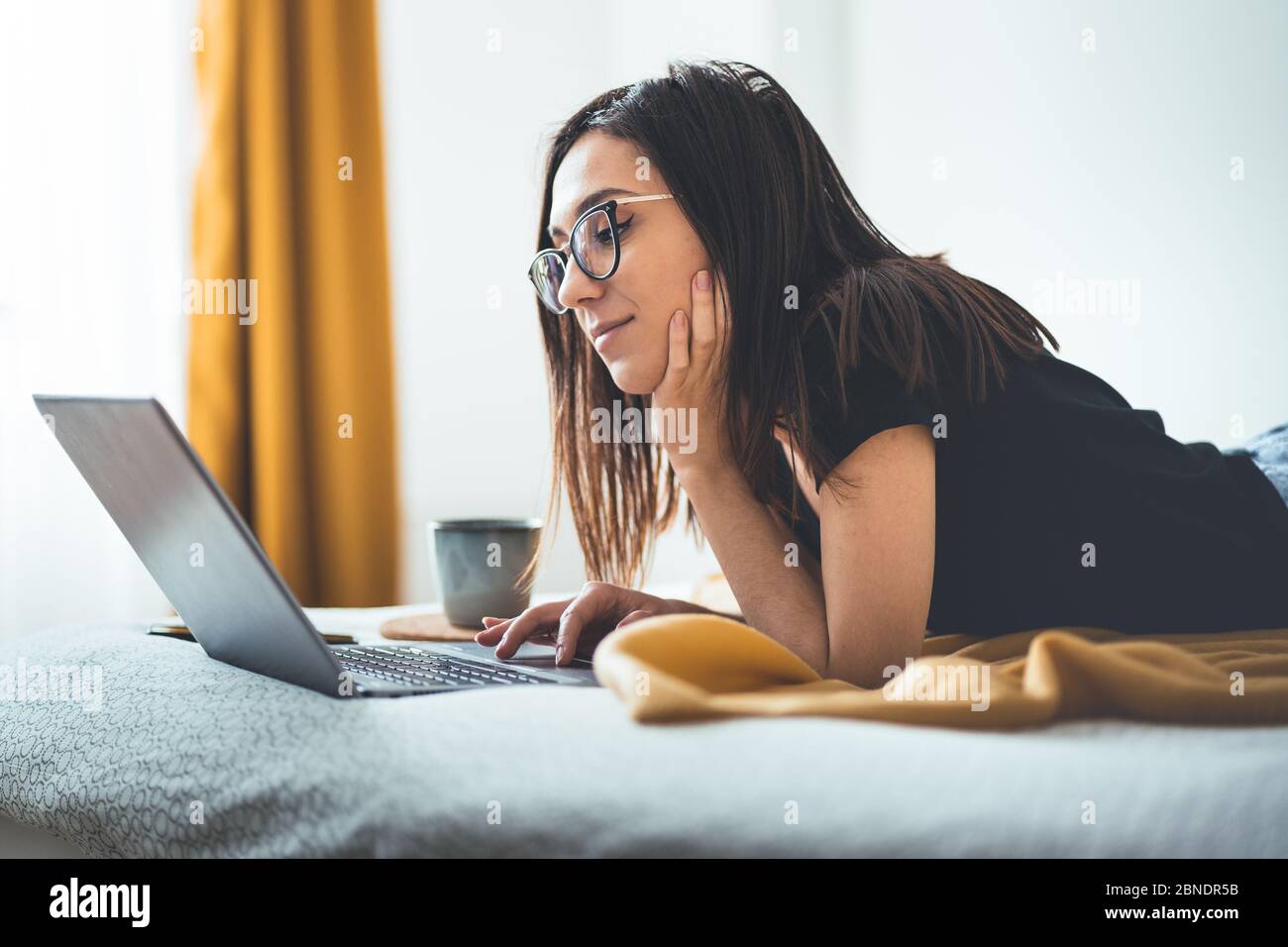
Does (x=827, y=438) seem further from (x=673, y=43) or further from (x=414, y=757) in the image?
(x=673, y=43)

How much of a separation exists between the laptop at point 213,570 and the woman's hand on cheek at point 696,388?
0.82ft

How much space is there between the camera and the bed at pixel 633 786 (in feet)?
1.56

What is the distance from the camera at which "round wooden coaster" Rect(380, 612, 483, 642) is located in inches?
38.9

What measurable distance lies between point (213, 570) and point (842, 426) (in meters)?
0.47

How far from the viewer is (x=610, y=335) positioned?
97cm

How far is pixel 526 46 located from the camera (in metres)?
2.24

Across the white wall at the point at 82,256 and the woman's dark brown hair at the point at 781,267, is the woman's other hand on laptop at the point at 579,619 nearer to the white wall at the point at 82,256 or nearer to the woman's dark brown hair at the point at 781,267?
the woman's dark brown hair at the point at 781,267

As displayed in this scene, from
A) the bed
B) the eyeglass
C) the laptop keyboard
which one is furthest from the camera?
the eyeglass

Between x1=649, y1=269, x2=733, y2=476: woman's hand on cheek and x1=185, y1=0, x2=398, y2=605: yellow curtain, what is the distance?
1.19 m

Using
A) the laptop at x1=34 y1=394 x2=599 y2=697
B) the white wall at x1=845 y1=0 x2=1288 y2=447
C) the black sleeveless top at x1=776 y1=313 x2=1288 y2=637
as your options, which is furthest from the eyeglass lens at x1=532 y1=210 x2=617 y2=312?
the white wall at x1=845 y1=0 x2=1288 y2=447

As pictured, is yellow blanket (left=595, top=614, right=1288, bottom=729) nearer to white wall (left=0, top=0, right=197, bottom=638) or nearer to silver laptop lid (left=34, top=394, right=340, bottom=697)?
silver laptop lid (left=34, top=394, right=340, bottom=697)

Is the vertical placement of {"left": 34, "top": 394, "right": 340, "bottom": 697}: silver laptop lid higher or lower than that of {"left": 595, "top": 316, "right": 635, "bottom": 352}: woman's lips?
lower

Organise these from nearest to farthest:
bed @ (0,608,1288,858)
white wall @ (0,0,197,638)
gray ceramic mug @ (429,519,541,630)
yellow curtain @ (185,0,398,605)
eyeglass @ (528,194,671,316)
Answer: bed @ (0,608,1288,858)
eyeglass @ (528,194,671,316)
gray ceramic mug @ (429,519,541,630)
white wall @ (0,0,197,638)
yellow curtain @ (185,0,398,605)
